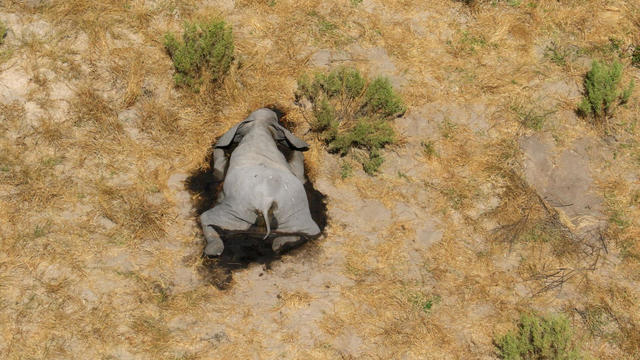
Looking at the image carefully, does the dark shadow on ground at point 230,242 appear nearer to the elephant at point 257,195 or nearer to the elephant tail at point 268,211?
the elephant at point 257,195

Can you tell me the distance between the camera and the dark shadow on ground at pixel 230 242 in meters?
6.09

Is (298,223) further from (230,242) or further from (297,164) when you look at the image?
(297,164)

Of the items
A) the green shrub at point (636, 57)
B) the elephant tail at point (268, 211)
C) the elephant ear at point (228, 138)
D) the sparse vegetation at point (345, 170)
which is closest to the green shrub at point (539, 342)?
the sparse vegetation at point (345, 170)

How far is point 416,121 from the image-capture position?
7773 mm

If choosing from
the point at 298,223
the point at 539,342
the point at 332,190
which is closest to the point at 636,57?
the point at 539,342

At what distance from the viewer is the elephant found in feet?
19.3

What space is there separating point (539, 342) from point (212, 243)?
4.35 metres

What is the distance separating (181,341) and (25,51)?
17.3 feet

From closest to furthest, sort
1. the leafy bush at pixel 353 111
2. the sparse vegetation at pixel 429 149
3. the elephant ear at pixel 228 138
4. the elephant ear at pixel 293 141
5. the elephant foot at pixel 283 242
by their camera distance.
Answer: the elephant foot at pixel 283 242
the elephant ear at pixel 228 138
the elephant ear at pixel 293 141
the leafy bush at pixel 353 111
the sparse vegetation at pixel 429 149

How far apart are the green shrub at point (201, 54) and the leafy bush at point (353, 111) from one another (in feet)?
4.41

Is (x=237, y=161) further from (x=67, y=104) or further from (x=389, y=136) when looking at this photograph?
(x=67, y=104)

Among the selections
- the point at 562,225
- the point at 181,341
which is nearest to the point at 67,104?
the point at 181,341

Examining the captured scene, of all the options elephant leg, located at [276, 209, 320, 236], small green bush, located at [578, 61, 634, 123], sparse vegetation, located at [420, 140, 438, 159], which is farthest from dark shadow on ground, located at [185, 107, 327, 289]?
small green bush, located at [578, 61, 634, 123]

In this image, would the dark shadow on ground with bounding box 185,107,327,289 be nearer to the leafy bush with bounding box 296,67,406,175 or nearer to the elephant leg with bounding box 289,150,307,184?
the elephant leg with bounding box 289,150,307,184
